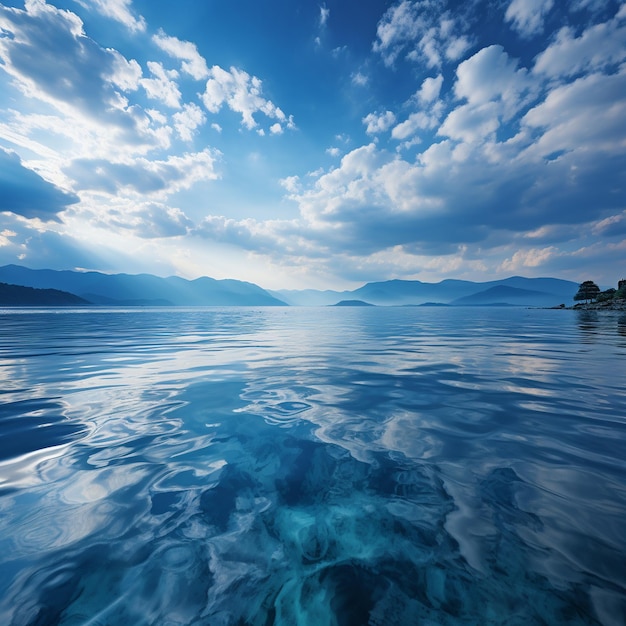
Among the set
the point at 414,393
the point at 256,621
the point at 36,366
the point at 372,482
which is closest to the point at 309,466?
the point at 372,482

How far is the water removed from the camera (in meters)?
2.24

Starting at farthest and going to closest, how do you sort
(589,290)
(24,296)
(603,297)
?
1. (24,296)
2. (589,290)
3. (603,297)

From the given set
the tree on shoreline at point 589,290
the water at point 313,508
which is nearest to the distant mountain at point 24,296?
the water at point 313,508

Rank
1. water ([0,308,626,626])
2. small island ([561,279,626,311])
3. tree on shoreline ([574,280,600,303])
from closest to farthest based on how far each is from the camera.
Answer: water ([0,308,626,626]) < small island ([561,279,626,311]) < tree on shoreline ([574,280,600,303])

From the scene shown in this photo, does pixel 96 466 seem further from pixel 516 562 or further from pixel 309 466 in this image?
pixel 516 562

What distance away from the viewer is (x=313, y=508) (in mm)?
3418

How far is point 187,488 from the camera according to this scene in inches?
149

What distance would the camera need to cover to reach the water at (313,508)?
224 cm

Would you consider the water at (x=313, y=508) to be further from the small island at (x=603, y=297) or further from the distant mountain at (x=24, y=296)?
the distant mountain at (x=24, y=296)

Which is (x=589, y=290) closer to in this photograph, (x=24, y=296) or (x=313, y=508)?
(x=313, y=508)

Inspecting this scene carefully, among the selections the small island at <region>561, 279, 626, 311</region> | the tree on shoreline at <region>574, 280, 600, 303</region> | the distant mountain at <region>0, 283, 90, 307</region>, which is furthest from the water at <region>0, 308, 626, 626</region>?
the distant mountain at <region>0, 283, 90, 307</region>

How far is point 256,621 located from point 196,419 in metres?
4.46

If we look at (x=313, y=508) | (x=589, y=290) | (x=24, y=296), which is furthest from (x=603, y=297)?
(x=24, y=296)

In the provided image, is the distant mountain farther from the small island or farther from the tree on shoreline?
the tree on shoreline
